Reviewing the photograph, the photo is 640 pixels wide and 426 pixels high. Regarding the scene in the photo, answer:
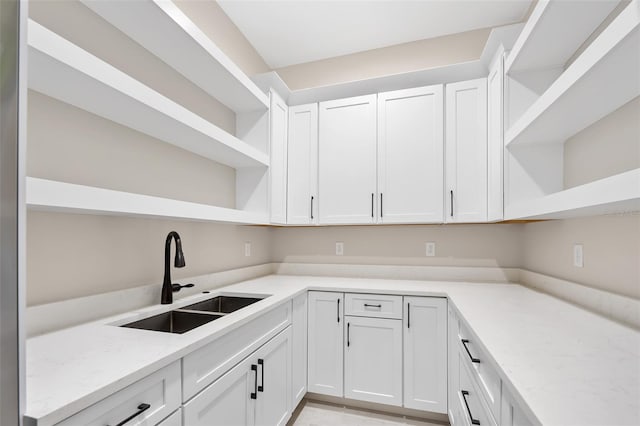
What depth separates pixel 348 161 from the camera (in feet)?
8.20

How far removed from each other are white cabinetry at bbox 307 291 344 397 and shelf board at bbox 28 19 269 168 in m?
1.25

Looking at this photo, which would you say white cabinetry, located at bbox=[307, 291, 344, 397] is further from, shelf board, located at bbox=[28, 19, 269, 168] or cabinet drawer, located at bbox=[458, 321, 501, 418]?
shelf board, located at bbox=[28, 19, 269, 168]

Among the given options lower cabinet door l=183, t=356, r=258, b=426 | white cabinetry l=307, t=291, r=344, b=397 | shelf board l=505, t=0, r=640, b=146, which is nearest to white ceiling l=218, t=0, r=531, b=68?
shelf board l=505, t=0, r=640, b=146

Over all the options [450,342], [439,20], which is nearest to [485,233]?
[450,342]

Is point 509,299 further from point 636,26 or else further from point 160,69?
point 160,69

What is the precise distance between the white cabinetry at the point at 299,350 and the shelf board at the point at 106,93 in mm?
1151

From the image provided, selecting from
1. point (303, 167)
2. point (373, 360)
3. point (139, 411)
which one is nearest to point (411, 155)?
point (303, 167)

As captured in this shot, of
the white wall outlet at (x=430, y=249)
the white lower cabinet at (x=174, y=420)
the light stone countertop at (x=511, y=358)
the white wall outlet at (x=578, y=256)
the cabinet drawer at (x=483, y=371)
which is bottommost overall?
the white lower cabinet at (x=174, y=420)

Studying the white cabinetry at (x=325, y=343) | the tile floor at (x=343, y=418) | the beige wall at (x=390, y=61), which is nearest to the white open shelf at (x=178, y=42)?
the beige wall at (x=390, y=61)

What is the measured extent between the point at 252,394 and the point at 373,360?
96cm

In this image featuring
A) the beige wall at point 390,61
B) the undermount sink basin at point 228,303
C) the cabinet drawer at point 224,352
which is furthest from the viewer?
the beige wall at point 390,61

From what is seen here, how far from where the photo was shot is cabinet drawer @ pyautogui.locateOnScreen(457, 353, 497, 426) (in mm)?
1102

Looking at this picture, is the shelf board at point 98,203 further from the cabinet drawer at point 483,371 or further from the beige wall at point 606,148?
the beige wall at point 606,148

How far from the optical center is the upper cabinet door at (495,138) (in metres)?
1.97
